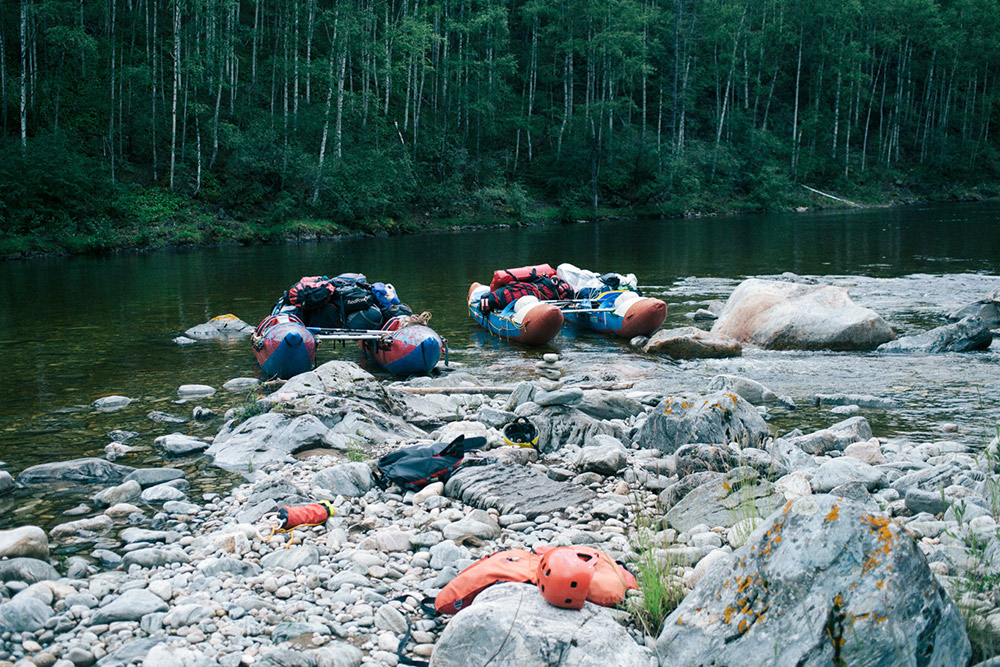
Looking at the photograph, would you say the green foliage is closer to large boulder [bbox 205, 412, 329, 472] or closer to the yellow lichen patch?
the yellow lichen patch

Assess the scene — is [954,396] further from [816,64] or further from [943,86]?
[943,86]

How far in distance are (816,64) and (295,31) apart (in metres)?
34.9

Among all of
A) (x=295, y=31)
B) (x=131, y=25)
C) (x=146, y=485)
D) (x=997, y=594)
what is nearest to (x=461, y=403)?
(x=146, y=485)

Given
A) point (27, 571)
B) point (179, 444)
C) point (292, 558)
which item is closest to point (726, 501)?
point (292, 558)

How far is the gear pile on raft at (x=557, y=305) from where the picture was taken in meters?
12.4

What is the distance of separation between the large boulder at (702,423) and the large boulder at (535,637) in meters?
3.16

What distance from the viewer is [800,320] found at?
1126cm

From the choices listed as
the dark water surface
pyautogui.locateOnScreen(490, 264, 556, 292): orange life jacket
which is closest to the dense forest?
the dark water surface

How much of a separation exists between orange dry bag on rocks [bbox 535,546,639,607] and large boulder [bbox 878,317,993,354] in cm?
834

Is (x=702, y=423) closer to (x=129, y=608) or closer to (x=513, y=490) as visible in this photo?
(x=513, y=490)

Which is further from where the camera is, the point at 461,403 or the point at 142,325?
the point at 142,325

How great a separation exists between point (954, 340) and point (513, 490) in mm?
7853

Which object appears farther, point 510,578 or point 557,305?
point 557,305

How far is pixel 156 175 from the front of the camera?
31375 mm
